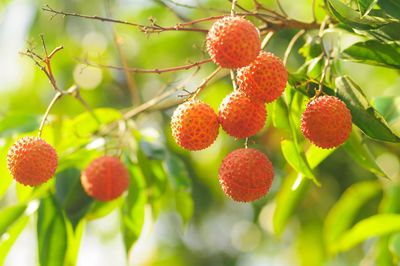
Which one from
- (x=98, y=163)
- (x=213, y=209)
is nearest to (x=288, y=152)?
(x=98, y=163)

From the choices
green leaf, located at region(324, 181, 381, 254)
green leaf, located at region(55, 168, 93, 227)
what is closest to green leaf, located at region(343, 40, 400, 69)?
green leaf, located at region(55, 168, 93, 227)

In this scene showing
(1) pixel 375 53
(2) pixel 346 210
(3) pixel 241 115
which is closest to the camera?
(3) pixel 241 115

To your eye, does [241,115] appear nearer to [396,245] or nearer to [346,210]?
[396,245]

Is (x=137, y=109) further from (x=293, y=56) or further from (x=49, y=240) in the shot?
(x=293, y=56)

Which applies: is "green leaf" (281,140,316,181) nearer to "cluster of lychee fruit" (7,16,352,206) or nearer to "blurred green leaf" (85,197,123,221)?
"cluster of lychee fruit" (7,16,352,206)

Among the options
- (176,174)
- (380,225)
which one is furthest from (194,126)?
(380,225)

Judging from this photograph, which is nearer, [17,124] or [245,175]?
[245,175]

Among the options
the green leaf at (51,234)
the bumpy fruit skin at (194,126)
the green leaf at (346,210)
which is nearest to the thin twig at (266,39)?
the bumpy fruit skin at (194,126)

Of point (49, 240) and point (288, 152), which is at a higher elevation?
point (288, 152)
